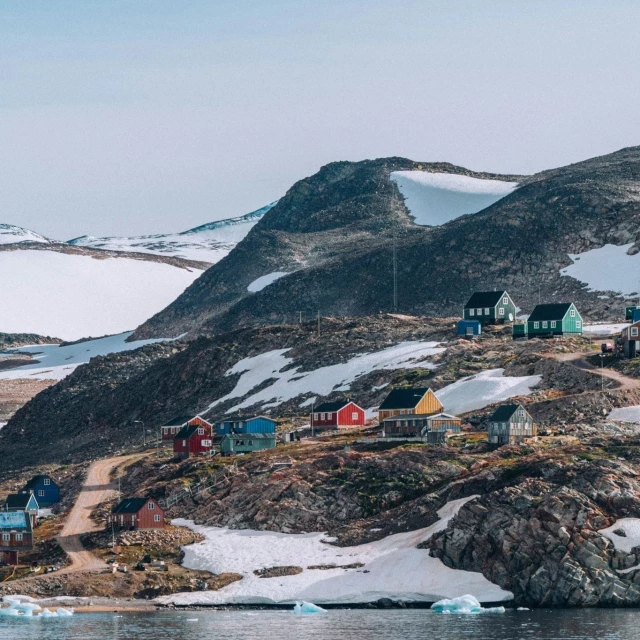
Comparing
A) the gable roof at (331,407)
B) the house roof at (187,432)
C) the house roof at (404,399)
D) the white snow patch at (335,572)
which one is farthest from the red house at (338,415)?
the white snow patch at (335,572)

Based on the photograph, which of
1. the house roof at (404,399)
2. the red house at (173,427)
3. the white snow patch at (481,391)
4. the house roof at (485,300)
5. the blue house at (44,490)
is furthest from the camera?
the house roof at (485,300)

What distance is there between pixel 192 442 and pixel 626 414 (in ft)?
135

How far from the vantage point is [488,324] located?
6885 inches

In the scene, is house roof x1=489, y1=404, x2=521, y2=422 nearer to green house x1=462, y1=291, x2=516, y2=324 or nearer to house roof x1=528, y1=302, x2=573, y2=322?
house roof x1=528, y1=302, x2=573, y2=322

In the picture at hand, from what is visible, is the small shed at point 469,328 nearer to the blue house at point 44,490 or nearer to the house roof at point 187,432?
the house roof at point 187,432

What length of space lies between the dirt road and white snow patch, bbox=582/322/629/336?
52.5 m

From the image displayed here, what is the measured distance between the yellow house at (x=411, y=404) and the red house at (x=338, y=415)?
322 inches

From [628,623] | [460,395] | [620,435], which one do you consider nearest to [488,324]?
[460,395]

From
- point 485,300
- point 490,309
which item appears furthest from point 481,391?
point 485,300

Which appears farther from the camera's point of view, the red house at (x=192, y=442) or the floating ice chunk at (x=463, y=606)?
the red house at (x=192, y=442)

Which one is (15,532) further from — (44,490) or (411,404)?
(411,404)

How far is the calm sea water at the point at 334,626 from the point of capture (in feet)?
278

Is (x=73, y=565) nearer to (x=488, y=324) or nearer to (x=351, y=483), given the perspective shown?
(x=351, y=483)

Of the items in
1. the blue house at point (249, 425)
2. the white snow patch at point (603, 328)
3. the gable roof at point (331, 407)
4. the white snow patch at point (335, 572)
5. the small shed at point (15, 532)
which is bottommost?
the white snow patch at point (335, 572)
